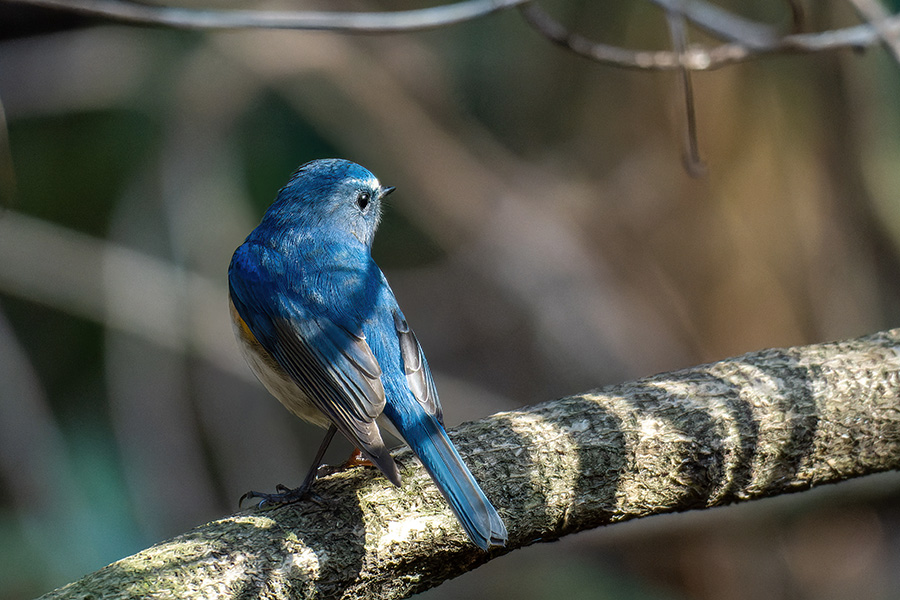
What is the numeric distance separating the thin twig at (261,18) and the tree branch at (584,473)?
1220mm

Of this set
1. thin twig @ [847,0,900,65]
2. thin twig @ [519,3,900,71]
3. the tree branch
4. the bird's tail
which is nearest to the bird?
the bird's tail

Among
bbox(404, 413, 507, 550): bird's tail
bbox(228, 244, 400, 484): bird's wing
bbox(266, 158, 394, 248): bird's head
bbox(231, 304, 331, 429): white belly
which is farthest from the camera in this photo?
bbox(266, 158, 394, 248): bird's head

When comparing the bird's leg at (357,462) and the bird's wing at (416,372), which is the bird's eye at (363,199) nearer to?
the bird's wing at (416,372)

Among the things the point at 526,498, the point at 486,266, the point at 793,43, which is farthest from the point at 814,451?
the point at 486,266

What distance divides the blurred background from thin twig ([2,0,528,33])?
2448 millimetres

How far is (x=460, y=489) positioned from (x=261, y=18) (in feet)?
4.86

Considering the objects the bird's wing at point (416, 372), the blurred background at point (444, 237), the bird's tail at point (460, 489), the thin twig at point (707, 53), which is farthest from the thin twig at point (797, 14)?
the bird's tail at point (460, 489)

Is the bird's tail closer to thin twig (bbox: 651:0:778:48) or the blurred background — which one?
thin twig (bbox: 651:0:778:48)

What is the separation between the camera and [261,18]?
2471 mm

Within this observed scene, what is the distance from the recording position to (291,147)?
590cm

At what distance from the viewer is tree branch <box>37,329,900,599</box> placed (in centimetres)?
184

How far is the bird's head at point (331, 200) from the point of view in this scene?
113 inches

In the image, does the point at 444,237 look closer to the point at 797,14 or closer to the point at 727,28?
the point at 727,28

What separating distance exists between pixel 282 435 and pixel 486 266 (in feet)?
5.98
